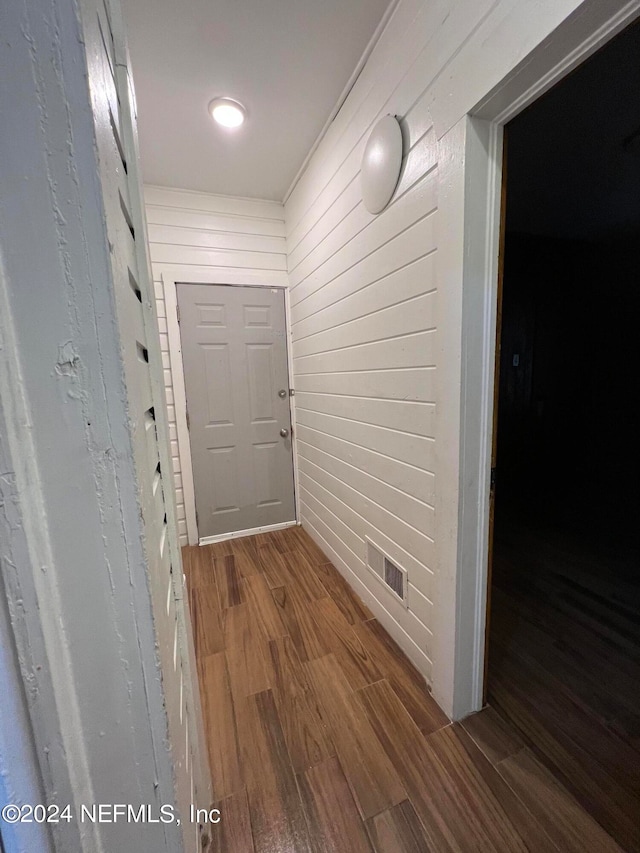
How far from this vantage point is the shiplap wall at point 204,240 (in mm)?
2379

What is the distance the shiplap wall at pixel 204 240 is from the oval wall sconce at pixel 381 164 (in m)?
1.40

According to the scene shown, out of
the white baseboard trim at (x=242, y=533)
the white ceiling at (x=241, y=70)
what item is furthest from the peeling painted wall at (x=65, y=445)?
the white baseboard trim at (x=242, y=533)

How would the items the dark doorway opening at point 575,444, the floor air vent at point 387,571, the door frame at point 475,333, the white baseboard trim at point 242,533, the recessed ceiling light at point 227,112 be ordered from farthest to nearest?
the white baseboard trim at point 242,533, the recessed ceiling light at point 227,112, the floor air vent at point 387,571, the dark doorway opening at point 575,444, the door frame at point 475,333

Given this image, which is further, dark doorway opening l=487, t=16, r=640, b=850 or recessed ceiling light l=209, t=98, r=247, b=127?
recessed ceiling light l=209, t=98, r=247, b=127

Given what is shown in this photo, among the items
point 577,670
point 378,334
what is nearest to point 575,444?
point 577,670

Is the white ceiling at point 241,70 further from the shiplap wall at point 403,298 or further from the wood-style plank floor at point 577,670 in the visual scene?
the wood-style plank floor at point 577,670

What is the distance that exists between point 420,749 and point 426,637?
350mm

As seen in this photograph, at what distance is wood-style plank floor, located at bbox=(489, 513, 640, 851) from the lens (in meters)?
1.01

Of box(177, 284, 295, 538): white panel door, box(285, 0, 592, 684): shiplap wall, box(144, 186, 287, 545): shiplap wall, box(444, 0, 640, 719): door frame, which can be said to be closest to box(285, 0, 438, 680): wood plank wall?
box(285, 0, 592, 684): shiplap wall

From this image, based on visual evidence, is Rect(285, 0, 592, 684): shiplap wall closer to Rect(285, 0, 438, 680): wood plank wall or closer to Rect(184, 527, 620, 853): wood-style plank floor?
Rect(285, 0, 438, 680): wood plank wall

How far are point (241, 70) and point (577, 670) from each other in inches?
124

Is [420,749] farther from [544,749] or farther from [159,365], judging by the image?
[159,365]

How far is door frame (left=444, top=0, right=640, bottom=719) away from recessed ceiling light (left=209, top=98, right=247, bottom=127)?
4.39 feet

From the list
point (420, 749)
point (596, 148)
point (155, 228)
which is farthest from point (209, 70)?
point (420, 749)
